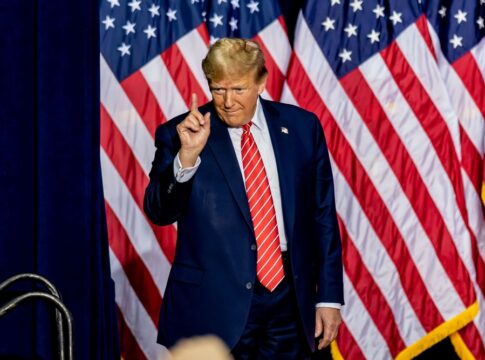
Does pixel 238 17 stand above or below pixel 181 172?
above

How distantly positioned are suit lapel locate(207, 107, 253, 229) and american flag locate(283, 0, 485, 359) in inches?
57.3

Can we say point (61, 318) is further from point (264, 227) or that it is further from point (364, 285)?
point (364, 285)

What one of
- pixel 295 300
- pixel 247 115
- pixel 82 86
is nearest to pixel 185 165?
pixel 247 115

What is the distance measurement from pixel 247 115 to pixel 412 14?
1703 mm

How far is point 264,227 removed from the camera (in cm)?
262

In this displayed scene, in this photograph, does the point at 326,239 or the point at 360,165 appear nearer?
the point at 326,239

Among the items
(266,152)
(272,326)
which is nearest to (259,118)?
(266,152)

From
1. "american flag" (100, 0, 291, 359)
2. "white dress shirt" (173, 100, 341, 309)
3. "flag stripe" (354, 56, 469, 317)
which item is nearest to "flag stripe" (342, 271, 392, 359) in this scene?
"flag stripe" (354, 56, 469, 317)

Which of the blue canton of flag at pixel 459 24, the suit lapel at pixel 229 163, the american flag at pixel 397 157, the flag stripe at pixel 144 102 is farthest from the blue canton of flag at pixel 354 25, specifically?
the suit lapel at pixel 229 163

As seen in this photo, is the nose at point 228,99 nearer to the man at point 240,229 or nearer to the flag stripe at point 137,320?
the man at point 240,229

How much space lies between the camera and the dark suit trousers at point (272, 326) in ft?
8.59

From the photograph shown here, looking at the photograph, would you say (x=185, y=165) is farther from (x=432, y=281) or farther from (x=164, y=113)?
(x=432, y=281)

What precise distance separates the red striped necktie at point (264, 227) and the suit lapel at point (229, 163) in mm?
26

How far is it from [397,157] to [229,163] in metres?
1.62
